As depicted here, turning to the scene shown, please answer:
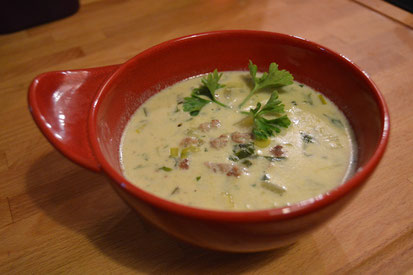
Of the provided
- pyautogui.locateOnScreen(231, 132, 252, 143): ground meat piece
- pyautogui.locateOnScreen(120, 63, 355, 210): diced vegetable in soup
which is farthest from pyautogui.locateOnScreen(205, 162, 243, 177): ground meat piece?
pyautogui.locateOnScreen(231, 132, 252, 143): ground meat piece

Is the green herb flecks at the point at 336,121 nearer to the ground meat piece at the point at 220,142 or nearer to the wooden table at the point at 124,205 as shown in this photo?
the wooden table at the point at 124,205

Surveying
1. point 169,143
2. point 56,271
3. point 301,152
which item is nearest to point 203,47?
point 169,143

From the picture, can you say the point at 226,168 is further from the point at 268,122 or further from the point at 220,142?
the point at 268,122

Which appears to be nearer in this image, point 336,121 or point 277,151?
point 277,151

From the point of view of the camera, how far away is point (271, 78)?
130 centimetres

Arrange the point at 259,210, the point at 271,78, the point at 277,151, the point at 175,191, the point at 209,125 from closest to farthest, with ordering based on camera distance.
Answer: the point at 259,210, the point at 175,191, the point at 277,151, the point at 209,125, the point at 271,78

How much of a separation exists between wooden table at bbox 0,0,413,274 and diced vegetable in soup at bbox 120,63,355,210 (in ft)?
0.45

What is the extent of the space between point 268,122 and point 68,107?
584 millimetres

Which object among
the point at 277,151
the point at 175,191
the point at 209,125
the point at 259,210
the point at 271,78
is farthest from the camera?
the point at 271,78

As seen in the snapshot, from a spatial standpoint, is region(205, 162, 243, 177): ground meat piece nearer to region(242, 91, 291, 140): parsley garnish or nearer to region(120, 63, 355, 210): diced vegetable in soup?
region(120, 63, 355, 210): diced vegetable in soup

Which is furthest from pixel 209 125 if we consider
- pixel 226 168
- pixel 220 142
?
pixel 226 168

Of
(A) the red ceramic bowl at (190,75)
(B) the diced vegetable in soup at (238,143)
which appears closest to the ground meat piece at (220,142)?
(B) the diced vegetable in soup at (238,143)

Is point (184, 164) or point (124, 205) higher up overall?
point (184, 164)

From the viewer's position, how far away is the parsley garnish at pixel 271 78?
1278 millimetres
